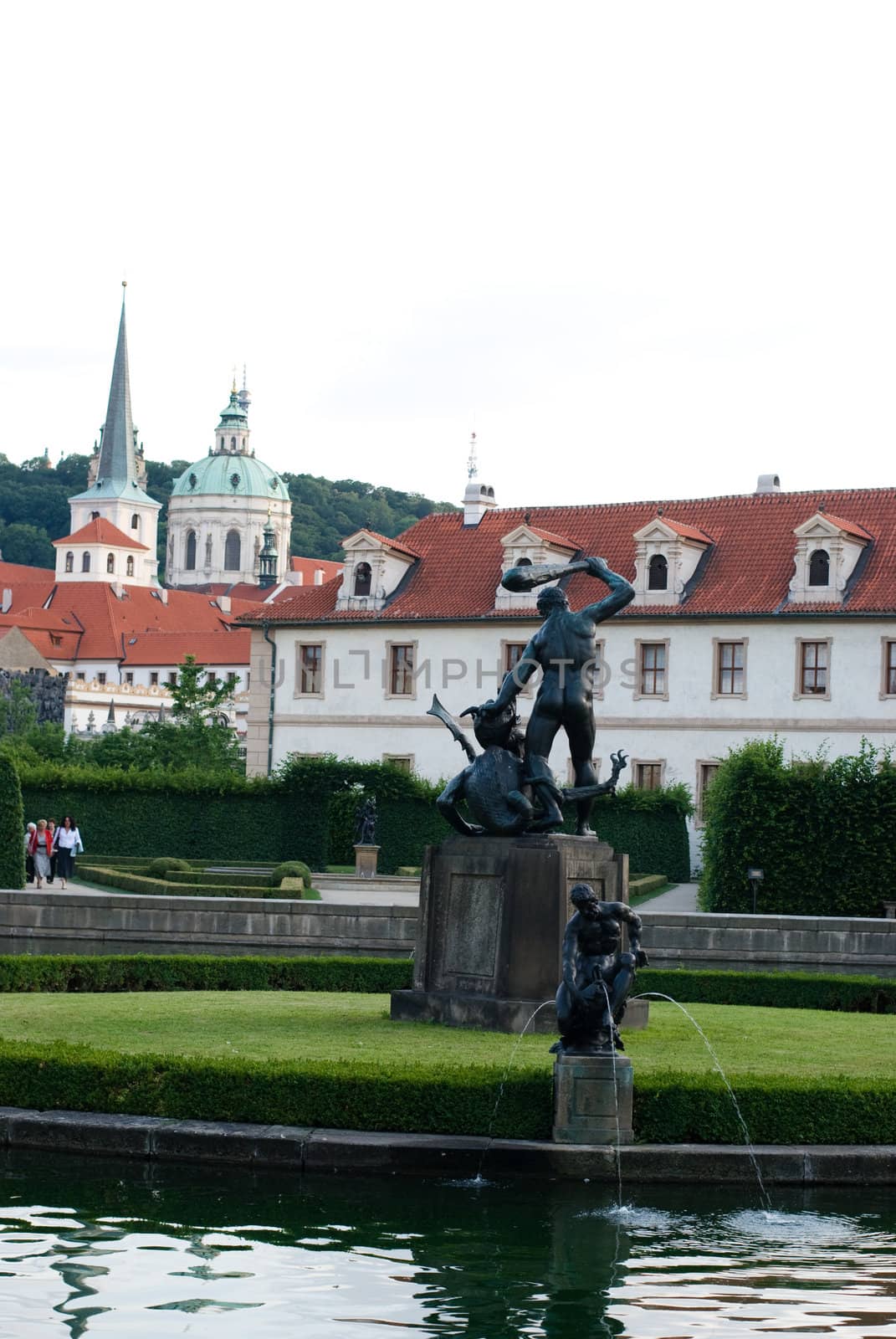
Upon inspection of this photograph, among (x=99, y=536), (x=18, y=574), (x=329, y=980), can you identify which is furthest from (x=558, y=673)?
(x=99, y=536)

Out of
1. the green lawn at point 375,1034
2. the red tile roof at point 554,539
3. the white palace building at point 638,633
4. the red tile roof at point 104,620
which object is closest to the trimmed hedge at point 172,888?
the white palace building at point 638,633

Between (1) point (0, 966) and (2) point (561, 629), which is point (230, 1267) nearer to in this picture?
(2) point (561, 629)

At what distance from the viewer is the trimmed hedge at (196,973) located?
21.2 meters

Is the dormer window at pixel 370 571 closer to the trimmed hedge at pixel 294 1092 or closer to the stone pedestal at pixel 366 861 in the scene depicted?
the stone pedestal at pixel 366 861

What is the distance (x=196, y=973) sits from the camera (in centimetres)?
2194

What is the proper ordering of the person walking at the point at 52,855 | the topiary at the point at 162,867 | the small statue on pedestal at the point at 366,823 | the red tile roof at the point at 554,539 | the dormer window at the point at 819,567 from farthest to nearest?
the red tile roof at the point at 554,539 < the dormer window at the point at 819,567 < the small statue on pedestal at the point at 366,823 < the topiary at the point at 162,867 < the person walking at the point at 52,855

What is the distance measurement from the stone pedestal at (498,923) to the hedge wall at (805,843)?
16.3m

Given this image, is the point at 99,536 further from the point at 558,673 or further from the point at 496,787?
the point at 496,787

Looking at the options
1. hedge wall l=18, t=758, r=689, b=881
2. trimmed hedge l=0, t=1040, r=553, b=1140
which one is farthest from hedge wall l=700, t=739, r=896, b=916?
trimmed hedge l=0, t=1040, r=553, b=1140

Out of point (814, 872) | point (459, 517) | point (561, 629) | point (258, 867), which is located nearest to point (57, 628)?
point (459, 517)

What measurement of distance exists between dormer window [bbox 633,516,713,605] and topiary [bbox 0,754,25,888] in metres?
22.5

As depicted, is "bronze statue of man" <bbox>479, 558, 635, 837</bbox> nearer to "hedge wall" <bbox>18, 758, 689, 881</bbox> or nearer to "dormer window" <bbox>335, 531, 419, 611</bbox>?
"hedge wall" <bbox>18, 758, 689, 881</bbox>

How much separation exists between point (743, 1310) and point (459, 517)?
1920 inches

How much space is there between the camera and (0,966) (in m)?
21.0
